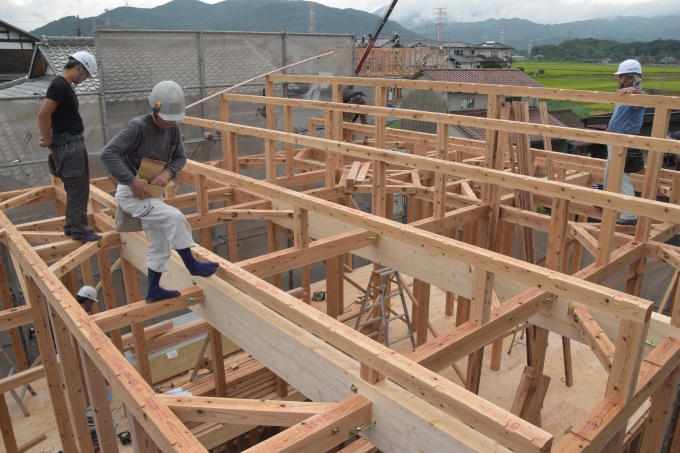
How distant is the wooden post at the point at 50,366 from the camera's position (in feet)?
16.7

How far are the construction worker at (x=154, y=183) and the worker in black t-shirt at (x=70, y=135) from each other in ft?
4.78

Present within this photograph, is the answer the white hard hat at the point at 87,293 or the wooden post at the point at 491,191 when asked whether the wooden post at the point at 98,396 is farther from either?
the wooden post at the point at 491,191

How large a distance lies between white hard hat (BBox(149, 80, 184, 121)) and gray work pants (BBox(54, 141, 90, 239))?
1.86m

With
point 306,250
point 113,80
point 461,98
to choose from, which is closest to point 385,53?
point 461,98

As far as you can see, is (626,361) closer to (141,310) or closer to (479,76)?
(141,310)

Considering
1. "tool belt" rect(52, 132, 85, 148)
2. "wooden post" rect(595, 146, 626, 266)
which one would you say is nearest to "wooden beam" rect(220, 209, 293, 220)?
"tool belt" rect(52, 132, 85, 148)

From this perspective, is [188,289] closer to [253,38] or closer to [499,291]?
[499,291]

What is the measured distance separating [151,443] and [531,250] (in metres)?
5.15

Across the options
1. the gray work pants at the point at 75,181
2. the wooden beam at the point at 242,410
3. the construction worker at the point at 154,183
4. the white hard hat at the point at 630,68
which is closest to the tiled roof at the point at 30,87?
the gray work pants at the point at 75,181

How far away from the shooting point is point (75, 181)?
5383mm

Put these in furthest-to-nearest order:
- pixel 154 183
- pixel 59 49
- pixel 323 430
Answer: pixel 59 49 < pixel 154 183 < pixel 323 430

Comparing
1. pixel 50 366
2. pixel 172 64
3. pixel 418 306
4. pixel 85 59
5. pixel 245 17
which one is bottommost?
pixel 418 306

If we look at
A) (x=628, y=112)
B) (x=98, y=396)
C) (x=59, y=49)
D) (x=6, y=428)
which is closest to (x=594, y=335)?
(x=98, y=396)

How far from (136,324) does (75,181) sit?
1643 millimetres
